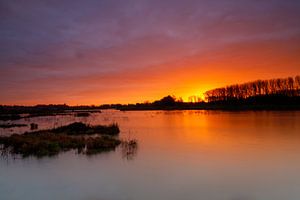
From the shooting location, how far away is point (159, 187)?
1139 centimetres

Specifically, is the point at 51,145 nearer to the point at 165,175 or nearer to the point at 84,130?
the point at 165,175

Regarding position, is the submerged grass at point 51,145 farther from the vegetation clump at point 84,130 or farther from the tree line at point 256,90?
the tree line at point 256,90

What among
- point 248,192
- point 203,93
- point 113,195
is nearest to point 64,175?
point 113,195

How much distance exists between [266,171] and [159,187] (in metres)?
5.06

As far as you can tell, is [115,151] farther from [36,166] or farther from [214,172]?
[214,172]

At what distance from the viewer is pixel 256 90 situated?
11694 centimetres

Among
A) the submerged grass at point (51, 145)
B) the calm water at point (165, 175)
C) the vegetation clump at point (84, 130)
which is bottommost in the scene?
the calm water at point (165, 175)

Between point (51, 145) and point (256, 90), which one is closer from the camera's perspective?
point (51, 145)

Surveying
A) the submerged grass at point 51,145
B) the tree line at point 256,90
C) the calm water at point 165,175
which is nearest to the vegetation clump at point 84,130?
the submerged grass at point 51,145

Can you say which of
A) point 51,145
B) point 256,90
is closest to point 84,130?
point 51,145

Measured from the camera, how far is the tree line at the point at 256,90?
104688 millimetres

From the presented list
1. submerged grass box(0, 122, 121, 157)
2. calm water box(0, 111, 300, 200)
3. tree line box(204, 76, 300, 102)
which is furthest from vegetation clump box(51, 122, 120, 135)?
tree line box(204, 76, 300, 102)

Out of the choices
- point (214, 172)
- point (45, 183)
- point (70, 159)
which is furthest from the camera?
point (70, 159)

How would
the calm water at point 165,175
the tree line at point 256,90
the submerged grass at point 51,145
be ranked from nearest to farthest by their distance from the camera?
the calm water at point 165,175
the submerged grass at point 51,145
the tree line at point 256,90
